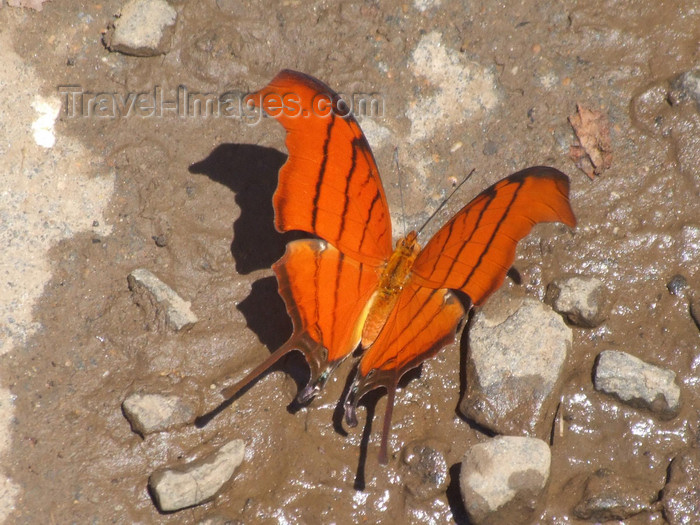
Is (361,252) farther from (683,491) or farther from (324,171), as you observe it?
(683,491)

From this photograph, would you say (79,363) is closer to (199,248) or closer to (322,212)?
(199,248)

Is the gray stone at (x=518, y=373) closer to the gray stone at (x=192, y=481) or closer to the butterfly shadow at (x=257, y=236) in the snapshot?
the butterfly shadow at (x=257, y=236)

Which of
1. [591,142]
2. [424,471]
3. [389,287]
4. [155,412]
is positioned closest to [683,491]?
[424,471]

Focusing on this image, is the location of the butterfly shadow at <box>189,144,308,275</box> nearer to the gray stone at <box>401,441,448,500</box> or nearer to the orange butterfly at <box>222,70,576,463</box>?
the orange butterfly at <box>222,70,576,463</box>

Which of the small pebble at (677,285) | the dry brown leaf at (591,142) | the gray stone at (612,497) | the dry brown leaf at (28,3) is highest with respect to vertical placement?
the dry brown leaf at (28,3)

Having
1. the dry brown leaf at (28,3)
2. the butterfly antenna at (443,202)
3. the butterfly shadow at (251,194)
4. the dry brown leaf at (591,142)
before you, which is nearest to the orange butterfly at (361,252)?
the butterfly antenna at (443,202)

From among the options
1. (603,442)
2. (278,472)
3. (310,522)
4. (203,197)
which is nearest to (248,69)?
(203,197)

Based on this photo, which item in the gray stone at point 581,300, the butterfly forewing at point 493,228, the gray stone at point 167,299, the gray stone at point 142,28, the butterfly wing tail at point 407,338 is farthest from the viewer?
the gray stone at point 142,28
